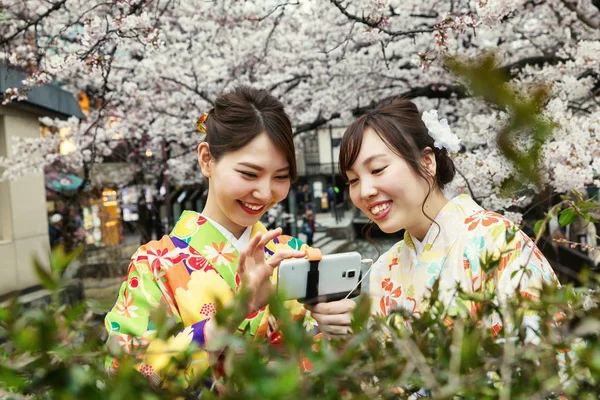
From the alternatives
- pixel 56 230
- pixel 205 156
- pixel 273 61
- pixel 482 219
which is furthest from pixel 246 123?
pixel 56 230

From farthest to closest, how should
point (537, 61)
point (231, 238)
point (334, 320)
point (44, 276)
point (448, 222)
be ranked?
1. point (537, 61)
2. point (231, 238)
3. point (448, 222)
4. point (334, 320)
5. point (44, 276)

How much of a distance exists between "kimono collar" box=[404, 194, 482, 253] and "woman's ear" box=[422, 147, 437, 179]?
0.14 metres

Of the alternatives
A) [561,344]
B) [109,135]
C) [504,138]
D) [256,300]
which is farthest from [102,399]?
[109,135]

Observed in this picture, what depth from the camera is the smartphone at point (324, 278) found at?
175 cm

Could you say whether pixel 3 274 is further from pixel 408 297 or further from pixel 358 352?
pixel 358 352

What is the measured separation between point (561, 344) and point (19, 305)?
0.74 metres

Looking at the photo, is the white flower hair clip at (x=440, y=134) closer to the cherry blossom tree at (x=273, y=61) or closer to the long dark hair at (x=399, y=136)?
the long dark hair at (x=399, y=136)

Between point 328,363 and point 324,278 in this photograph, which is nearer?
point 328,363

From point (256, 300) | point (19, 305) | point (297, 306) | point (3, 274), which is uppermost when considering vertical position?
point (19, 305)

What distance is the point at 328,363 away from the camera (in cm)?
66

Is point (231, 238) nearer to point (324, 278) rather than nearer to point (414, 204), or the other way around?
point (324, 278)

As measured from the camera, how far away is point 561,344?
77cm

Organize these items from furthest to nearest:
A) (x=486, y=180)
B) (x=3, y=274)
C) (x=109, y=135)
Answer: (x=109, y=135) < (x=3, y=274) < (x=486, y=180)

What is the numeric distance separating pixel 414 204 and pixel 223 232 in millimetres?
799
